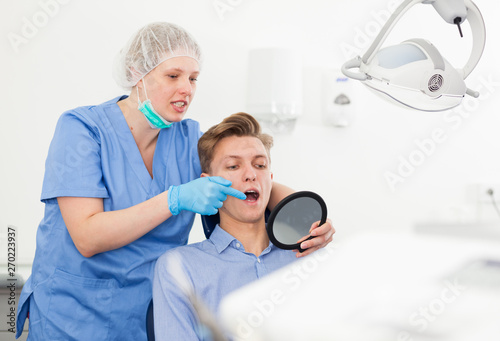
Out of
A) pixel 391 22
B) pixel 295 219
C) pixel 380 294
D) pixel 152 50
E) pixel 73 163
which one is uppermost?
pixel 391 22

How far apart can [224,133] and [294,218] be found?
1.08 feet

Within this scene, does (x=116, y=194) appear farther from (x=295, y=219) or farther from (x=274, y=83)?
(x=274, y=83)

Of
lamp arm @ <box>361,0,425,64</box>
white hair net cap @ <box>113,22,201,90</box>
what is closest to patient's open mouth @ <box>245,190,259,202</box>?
white hair net cap @ <box>113,22,201,90</box>

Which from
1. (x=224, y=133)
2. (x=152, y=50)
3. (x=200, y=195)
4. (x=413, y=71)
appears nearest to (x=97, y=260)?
(x=200, y=195)

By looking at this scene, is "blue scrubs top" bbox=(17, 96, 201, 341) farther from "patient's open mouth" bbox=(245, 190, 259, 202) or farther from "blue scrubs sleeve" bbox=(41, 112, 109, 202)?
"patient's open mouth" bbox=(245, 190, 259, 202)

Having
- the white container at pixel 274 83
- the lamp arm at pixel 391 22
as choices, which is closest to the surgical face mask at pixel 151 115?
the lamp arm at pixel 391 22

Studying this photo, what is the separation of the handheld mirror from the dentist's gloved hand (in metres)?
0.13

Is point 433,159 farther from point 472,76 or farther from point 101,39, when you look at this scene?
point 101,39

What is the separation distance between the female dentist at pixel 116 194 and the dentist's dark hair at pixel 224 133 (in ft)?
0.30

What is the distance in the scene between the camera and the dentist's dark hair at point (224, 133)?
1.46 m

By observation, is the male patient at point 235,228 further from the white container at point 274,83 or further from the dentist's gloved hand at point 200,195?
the white container at point 274,83

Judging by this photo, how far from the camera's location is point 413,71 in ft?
3.41

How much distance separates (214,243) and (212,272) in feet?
0.35

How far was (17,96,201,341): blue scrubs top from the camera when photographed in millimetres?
1345
